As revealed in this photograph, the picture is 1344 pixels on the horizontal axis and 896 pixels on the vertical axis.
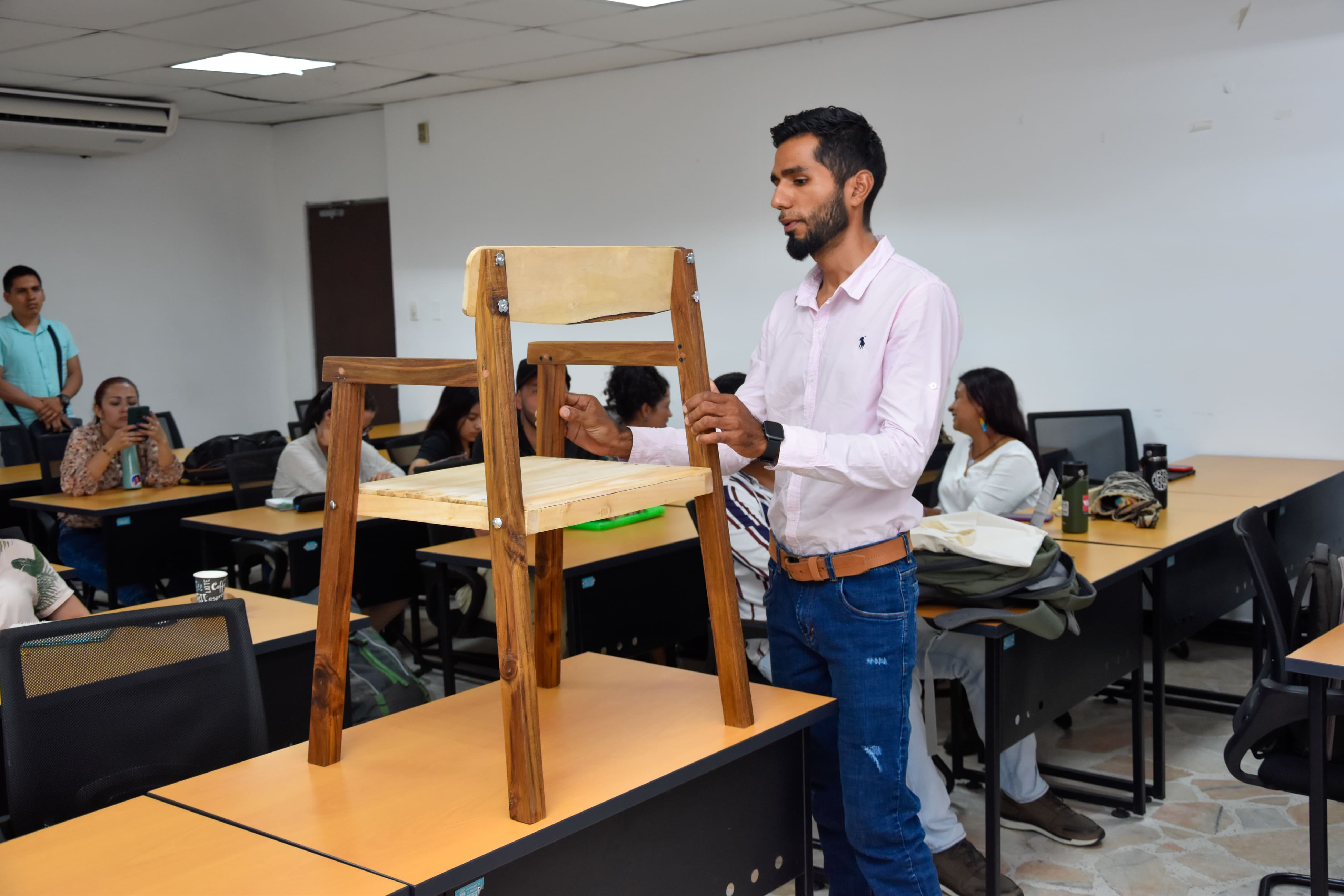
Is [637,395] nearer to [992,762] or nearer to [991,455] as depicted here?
[991,455]

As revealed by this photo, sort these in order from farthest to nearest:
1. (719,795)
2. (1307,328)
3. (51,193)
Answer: (51,193) < (1307,328) < (719,795)

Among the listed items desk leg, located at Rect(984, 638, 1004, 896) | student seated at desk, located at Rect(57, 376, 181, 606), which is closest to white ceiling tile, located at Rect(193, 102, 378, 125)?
student seated at desk, located at Rect(57, 376, 181, 606)

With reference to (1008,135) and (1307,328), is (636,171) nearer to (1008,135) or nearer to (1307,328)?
(1008,135)

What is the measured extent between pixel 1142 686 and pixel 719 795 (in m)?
2.02

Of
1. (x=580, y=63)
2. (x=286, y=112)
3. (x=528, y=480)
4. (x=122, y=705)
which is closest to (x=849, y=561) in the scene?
(x=528, y=480)

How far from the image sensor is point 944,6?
5.30 metres

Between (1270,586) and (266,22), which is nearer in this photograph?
(1270,586)

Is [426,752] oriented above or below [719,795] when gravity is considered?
above

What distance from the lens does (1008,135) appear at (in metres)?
5.40

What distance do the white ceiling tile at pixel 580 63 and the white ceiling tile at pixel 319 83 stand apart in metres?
0.55

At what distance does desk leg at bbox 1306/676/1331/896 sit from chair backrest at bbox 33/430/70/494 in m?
4.79

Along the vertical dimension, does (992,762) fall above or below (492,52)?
below

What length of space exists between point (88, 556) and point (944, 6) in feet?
14.2

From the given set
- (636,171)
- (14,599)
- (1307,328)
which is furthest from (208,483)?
(1307,328)
